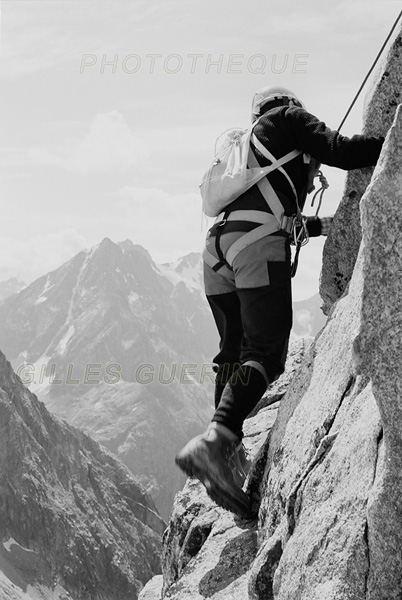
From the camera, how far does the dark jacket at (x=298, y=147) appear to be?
664cm

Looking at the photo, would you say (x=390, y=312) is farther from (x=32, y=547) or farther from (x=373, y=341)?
(x=32, y=547)

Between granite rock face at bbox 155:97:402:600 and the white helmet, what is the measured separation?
7.42ft

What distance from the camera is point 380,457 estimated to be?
480 centimetres

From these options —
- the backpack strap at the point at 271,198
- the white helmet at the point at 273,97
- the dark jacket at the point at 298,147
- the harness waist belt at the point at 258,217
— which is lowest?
the harness waist belt at the point at 258,217

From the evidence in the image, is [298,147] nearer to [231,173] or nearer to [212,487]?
[231,173]

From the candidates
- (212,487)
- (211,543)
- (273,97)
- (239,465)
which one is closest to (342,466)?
(212,487)

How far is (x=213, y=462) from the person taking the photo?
679 cm

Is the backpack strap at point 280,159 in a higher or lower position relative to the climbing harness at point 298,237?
higher

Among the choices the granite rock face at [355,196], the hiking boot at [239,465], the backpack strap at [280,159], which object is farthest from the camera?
the hiking boot at [239,465]

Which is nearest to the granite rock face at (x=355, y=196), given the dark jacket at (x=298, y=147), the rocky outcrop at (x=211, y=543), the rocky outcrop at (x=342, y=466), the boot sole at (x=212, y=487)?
the rocky outcrop at (x=342, y=466)

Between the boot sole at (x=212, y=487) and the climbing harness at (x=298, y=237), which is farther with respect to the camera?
the climbing harness at (x=298, y=237)

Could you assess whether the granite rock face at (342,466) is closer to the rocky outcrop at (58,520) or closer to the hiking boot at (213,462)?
the hiking boot at (213,462)

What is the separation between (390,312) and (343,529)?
1.57m

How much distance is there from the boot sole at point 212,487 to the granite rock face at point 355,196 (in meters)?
2.78
